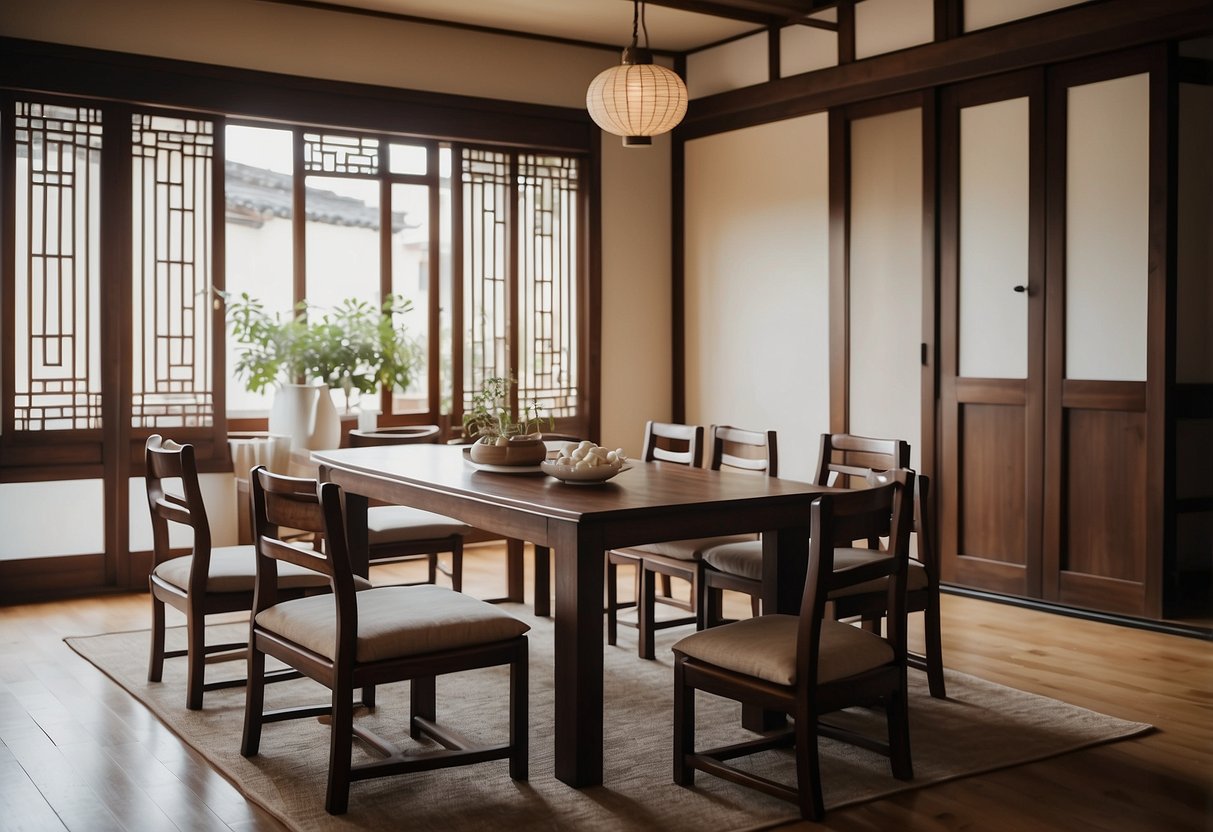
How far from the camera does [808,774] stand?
2766 millimetres

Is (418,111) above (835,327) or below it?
above

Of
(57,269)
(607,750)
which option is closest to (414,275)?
(57,269)

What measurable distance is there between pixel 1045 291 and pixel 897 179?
998 mm

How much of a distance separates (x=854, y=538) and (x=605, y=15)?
13.1 ft

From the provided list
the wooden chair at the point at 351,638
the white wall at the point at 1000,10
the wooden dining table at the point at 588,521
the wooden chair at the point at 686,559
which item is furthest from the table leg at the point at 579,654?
the white wall at the point at 1000,10

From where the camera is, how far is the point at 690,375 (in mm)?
6988

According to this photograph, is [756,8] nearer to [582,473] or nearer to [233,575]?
[582,473]

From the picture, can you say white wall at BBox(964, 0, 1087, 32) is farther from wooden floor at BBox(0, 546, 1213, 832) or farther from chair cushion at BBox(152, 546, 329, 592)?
chair cushion at BBox(152, 546, 329, 592)

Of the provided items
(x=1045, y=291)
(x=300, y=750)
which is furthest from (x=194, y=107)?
(x=1045, y=291)

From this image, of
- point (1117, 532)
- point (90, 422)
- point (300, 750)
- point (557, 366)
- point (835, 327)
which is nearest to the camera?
point (300, 750)

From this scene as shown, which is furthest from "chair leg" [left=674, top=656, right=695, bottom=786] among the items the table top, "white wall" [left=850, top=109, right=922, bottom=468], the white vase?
the white vase

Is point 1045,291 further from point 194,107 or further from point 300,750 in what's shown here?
point 194,107

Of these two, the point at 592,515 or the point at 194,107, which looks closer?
the point at 592,515

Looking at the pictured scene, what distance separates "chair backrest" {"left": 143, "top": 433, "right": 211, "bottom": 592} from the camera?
11.8 feet
